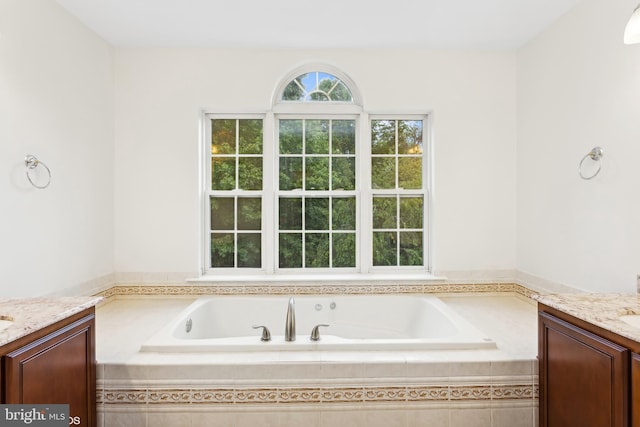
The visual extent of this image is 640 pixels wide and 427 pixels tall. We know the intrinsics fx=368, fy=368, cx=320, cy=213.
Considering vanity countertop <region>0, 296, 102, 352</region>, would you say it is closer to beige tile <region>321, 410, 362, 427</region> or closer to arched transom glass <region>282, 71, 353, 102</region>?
beige tile <region>321, 410, 362, 427</region>

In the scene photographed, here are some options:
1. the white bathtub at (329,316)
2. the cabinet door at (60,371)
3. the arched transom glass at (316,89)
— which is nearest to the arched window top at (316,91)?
the arched transom glass at (316,89)

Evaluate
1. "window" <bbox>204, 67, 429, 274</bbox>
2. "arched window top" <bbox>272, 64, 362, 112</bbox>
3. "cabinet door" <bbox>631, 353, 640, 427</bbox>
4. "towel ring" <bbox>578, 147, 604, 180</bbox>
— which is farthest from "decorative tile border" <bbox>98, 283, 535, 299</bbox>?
"cabinet door" <bbox>631, 353, 640, 427</bbox>

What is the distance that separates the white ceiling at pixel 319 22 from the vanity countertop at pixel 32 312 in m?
1.84

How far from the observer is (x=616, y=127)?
2.05 m

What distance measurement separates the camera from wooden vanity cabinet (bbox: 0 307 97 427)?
126cm

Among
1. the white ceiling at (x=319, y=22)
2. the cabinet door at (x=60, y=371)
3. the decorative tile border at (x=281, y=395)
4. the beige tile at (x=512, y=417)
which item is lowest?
the beige tile at (x=512, y=417)

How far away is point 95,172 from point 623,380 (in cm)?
319

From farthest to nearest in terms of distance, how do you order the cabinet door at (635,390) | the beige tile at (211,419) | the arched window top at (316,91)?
the arched window top at (316,91) → the beige tile at (211,419) → the cabinet door at (635,390)

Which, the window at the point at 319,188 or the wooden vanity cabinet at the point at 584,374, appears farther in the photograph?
the window at the point at 319,188

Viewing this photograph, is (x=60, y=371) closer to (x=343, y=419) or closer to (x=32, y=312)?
(x=32, y=312)

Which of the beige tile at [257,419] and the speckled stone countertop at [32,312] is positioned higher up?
the speckled stone countertop at [32,312]

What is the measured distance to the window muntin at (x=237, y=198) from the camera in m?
3.12

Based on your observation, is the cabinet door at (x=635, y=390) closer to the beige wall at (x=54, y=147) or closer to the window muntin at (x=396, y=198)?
the window muntin at (x=396, y=198)

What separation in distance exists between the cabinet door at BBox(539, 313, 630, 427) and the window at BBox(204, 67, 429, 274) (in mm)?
1479
